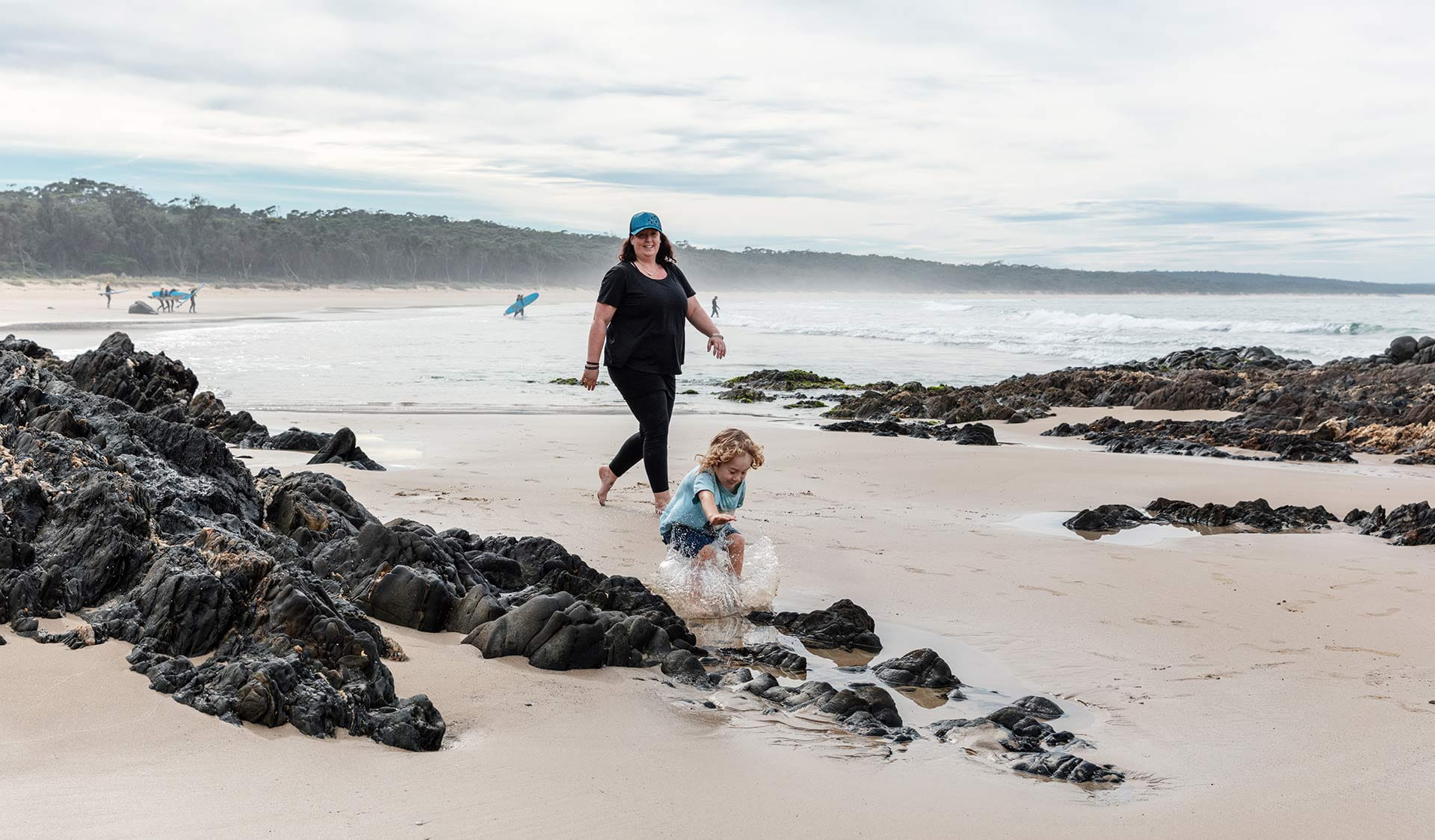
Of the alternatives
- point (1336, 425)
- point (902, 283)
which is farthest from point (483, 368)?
point (902, 283)

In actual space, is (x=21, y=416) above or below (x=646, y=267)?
below

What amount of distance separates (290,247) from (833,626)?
89.5m

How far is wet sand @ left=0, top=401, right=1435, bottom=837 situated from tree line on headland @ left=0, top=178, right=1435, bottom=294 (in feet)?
117

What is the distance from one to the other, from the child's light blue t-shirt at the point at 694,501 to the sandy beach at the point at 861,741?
387 mm

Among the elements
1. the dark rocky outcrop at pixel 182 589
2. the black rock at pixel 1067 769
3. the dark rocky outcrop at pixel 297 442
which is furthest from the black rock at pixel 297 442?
the black rock at pixel 1067 769

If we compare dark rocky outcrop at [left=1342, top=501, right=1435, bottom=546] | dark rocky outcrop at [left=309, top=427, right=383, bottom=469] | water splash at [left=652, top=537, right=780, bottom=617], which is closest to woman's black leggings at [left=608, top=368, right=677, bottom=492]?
water splash at [left=652, top=537, right=780, bottom=617]

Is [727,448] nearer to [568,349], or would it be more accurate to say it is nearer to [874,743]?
[874,743]

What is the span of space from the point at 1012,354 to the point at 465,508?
81.4 feet

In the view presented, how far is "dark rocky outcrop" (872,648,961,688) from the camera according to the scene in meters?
3.92

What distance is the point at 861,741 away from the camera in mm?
3312

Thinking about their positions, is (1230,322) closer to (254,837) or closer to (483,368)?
(483,368)

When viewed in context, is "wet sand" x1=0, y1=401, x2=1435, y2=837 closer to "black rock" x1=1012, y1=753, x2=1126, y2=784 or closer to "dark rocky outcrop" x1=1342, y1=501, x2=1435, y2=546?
"black rock" x1=1012, y1=753, x2=1126, y2=784

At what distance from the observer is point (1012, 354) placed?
29.2 meters

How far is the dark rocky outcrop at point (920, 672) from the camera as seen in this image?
392 cm
